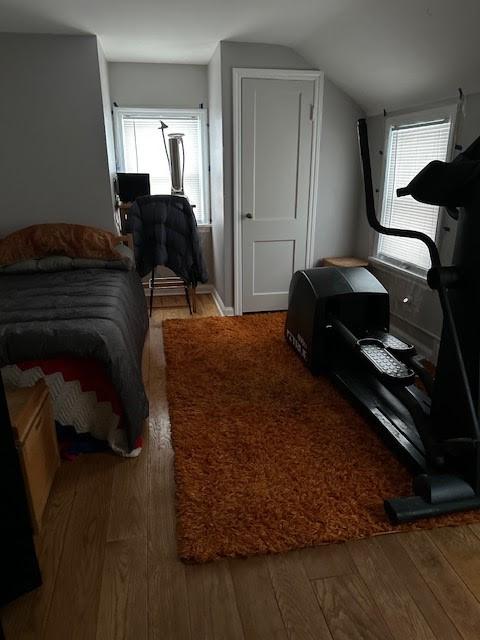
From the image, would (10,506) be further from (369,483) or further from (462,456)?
(462,456)

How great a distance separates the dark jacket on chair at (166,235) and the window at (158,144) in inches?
32.5

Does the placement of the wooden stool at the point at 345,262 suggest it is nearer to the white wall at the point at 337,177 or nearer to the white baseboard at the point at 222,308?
the white wall at the point at 337,177

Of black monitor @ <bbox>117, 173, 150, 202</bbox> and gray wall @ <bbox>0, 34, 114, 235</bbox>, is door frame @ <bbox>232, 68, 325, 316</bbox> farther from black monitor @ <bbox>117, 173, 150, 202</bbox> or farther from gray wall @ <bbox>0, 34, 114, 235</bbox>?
gray wall @ <bbox>0, 34, 114, 235</bbox>

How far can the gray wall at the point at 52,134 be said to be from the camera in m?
3.44

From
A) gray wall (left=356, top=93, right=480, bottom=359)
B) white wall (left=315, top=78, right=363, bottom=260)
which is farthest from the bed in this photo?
white wall (left=315, top=78, right=363, bottom=260)

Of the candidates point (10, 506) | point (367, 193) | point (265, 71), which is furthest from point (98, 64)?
point (10, 506)

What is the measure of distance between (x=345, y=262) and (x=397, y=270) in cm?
61

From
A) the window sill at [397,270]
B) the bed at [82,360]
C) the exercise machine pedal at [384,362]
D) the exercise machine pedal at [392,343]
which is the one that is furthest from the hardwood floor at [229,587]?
the window sill at [397,270]

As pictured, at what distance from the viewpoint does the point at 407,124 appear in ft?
10.9

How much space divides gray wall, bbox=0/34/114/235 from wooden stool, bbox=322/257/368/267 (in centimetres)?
202

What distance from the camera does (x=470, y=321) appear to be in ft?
6.01

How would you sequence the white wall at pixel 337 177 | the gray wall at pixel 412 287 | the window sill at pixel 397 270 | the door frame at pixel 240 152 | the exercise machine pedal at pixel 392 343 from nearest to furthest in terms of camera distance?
1. the exercise machine pedal at pixel 392 343
2. the gray wall at pixel 412 287
3. the window sill at pixel 397 270
4. the door frame at pixel 240 152
5. the white wall at pixel 337 177

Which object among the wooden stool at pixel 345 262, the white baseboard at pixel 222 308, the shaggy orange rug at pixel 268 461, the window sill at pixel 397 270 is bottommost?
the shaggy orange rug at pixel 268 461

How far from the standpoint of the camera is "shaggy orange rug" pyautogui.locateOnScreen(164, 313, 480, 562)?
1732 millimetres
